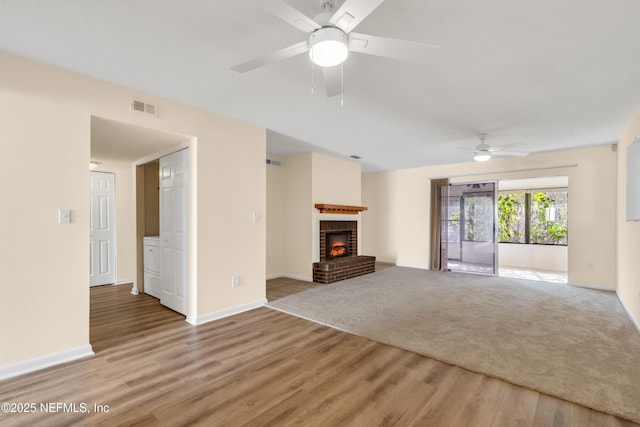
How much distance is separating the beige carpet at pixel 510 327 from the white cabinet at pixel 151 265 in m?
1.81

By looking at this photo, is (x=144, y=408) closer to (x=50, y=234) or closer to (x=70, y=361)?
(x=70, y=361)

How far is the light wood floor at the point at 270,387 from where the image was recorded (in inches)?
72.6

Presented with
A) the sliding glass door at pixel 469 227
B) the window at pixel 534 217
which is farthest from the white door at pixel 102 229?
the window at pixel 534 217

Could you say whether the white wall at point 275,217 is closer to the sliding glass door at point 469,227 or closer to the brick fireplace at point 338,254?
the brick fireplace at point 338,254

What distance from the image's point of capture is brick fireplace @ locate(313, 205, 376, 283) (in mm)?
5680

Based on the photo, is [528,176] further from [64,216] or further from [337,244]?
[64,216]

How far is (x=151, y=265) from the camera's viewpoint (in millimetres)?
4531

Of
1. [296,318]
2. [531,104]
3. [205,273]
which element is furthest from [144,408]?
[531,104]

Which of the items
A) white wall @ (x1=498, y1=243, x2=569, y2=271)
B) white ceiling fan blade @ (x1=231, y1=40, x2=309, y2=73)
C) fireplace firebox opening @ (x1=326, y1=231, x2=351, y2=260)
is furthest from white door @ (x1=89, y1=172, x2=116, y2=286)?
white wall @ (x1=498, y1=243, x2=569, y2=271)

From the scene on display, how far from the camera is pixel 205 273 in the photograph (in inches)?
139

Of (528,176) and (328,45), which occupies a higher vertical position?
(328,45)

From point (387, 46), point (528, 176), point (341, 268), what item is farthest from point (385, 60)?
point (528, 176)

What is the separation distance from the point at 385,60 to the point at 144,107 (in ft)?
8.08

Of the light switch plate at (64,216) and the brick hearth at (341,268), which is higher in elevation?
the light switch plate at (64,216)
